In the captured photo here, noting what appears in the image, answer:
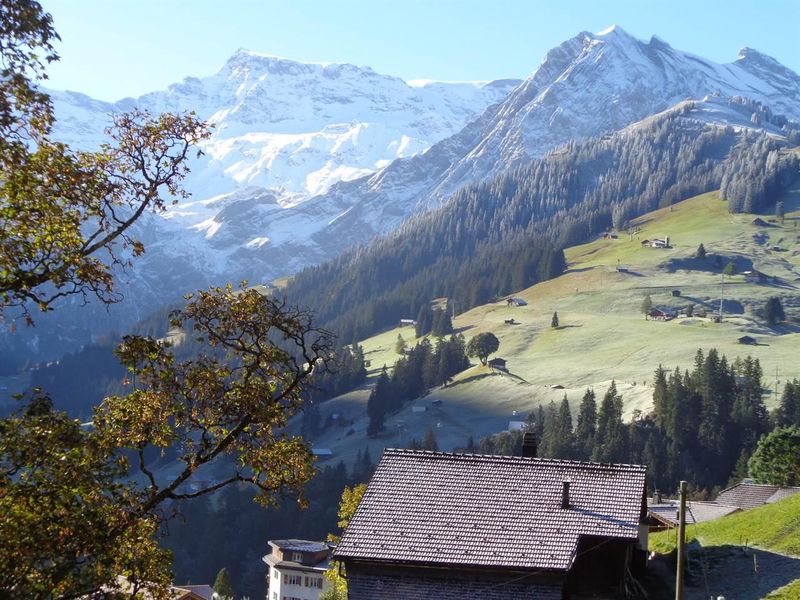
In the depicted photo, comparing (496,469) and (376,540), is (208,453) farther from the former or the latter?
(496,469)

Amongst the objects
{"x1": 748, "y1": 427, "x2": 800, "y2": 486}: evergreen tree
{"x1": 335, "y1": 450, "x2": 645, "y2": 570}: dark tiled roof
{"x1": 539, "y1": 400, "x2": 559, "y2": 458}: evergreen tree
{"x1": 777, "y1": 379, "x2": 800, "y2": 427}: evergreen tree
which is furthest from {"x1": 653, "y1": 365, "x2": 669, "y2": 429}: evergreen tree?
{"x1": 335, "y1": 450, "x2": 645, "y2": 570}: dark tiled roof

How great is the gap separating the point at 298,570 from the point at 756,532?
78.5 meters

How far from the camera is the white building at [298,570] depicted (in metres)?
113

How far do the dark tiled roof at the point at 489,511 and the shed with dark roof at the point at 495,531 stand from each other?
3cm

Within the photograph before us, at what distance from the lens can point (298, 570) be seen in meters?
114

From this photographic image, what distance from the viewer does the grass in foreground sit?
39.4m

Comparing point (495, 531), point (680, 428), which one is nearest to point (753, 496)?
point (495, 531)

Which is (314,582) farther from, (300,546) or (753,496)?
(753,496)

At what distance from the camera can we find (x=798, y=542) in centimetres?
3853

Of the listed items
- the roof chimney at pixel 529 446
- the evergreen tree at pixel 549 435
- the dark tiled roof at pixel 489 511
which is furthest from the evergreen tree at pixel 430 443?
the dark tiled roof at pixel 489 511

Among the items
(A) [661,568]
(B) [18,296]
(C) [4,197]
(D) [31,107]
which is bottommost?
(A) [661,568]

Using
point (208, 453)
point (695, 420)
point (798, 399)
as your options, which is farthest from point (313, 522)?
point (208, 453)

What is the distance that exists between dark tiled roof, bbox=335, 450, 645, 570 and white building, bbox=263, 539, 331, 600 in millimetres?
77456

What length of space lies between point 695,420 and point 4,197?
6561 inches
